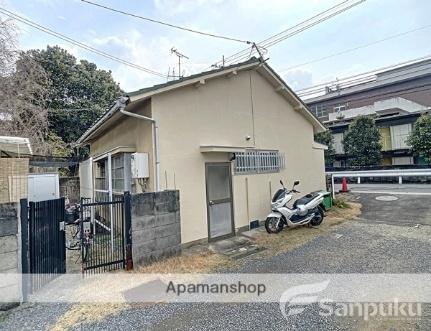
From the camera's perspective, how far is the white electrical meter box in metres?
6.39

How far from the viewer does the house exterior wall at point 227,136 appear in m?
6.61

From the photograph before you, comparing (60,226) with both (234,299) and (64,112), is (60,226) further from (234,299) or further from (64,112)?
(64,112)

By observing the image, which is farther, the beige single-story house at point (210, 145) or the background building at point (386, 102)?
the background building at point (386, 102)

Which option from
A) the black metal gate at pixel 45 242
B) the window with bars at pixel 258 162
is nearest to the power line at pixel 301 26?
the window with bars at pixel 258 162

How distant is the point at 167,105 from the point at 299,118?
19.4 feet

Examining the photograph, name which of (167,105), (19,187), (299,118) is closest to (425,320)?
(167,105)

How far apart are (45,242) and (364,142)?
829 inches

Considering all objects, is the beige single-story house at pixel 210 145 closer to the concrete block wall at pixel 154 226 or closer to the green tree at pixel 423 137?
the concrete block wall at pixel 154 226

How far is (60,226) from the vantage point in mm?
4996

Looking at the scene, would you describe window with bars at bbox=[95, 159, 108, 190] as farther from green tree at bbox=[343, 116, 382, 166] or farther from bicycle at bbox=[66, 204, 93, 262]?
green tree at bbox=[343, 116, 382, 166]

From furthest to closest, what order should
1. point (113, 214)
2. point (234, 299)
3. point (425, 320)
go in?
1. point (113, 214)
2. point (234, 299)
3. point (425, 320)

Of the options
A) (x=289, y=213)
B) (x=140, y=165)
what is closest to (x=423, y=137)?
(x=289, y=213)

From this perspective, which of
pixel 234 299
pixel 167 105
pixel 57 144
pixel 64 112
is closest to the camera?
pixel 234 299

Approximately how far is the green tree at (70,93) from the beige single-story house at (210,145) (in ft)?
33.7
